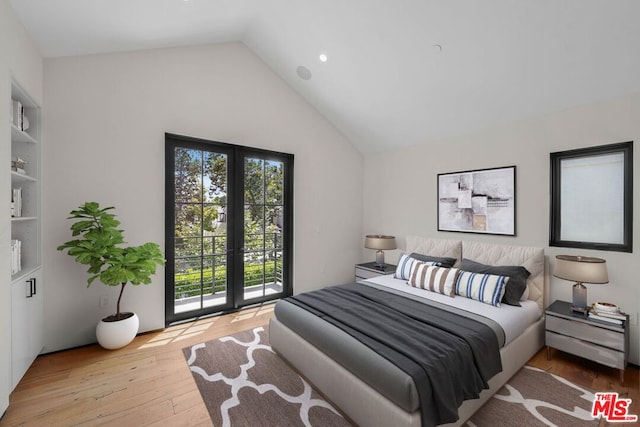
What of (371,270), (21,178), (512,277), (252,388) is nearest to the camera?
(252,388)

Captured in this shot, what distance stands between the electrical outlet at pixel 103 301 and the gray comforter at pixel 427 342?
191 centimetres

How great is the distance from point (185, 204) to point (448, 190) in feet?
11.1

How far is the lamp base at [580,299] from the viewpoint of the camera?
8.21 feet

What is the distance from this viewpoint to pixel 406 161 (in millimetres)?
4301

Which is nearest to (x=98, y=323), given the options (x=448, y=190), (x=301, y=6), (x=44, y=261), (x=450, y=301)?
(x=44, y=261)

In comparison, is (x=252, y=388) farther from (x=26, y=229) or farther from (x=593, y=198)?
(x=593, y=198)

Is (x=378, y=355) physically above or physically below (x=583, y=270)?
below

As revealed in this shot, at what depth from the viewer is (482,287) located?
274 centimetres

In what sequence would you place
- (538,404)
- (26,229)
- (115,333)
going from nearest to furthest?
(538,404) < (26,229) < (115,333)

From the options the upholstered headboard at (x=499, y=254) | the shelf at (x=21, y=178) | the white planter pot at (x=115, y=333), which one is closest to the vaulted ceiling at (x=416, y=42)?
the shelf at (x=21, y=178)

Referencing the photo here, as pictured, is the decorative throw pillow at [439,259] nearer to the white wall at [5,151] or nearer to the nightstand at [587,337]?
the nightstand at [587,337]

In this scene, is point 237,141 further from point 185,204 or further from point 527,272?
point 527,272

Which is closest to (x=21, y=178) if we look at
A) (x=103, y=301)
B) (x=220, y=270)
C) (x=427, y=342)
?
(x=103, y=301)

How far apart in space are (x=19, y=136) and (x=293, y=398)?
3.09 meters
